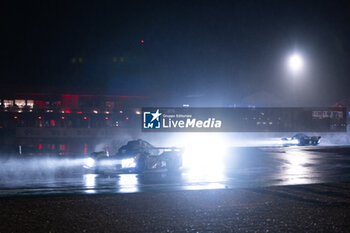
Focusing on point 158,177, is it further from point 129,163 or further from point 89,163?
point 89,163

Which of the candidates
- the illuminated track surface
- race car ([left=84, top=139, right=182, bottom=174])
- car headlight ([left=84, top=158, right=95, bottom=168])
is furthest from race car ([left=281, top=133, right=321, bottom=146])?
car headlight ([left=84, top=158, right=95, bottom=168])

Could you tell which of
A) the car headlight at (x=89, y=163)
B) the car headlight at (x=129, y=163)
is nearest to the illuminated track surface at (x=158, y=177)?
the car headlight at (x=89, y=163)

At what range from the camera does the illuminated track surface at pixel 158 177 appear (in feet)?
36.5

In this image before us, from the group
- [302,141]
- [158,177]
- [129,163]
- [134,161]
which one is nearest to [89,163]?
[129,163]

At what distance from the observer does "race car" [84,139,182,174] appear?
567 inches

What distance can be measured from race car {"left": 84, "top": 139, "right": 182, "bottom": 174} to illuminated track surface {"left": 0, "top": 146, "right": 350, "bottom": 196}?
0.44m

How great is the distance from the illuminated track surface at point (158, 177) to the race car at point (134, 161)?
44 cm

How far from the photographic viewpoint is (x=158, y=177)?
13789mm

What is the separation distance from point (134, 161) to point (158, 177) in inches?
56.9

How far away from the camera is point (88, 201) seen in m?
9.13

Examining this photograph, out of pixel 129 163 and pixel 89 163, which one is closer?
pixel 129 163

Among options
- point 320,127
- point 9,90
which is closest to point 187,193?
point 320,127

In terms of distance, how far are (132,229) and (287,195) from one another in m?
5.29

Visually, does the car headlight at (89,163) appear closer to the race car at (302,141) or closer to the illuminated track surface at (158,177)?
the illuminated track surface at (158,177)
